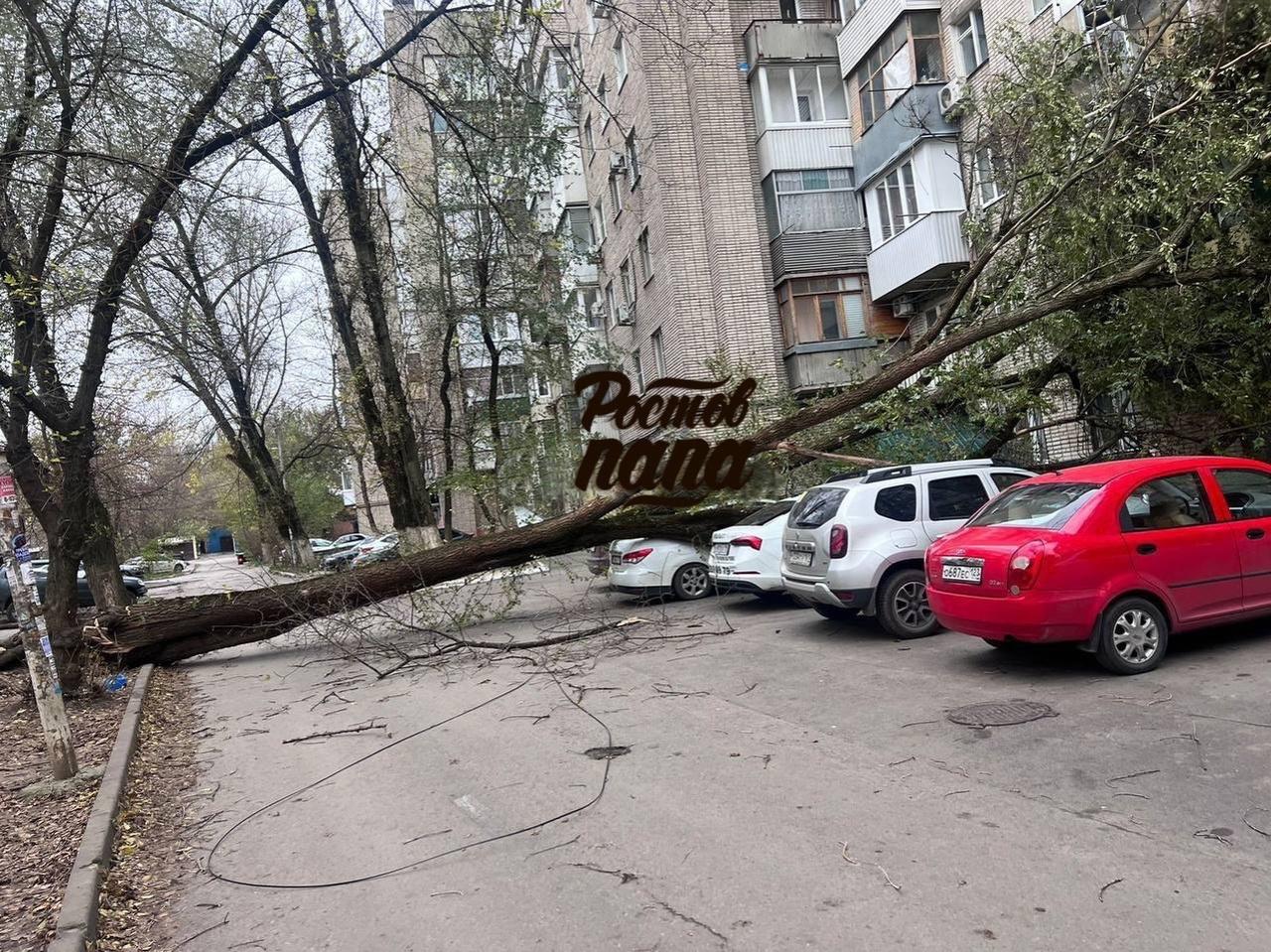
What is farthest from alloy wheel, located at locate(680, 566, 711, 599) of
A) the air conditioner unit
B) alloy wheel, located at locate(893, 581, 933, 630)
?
the air conditioner unit

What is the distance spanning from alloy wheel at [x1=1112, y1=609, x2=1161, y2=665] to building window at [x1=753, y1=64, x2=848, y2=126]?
20821 millimetres

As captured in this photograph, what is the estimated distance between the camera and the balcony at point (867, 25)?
21.6 metres

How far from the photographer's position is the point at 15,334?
432 inches

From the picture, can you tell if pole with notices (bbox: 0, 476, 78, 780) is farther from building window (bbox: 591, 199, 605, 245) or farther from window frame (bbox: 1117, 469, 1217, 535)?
building window (bbox: 591, 199, 605, 245)

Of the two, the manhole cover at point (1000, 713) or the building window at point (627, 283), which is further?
the building window at point (627, 283)

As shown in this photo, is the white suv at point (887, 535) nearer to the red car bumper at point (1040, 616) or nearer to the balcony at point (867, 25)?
the red car bumper at point (1040, 616)

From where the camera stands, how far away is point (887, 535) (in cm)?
993

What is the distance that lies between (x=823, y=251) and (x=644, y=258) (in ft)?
21.1

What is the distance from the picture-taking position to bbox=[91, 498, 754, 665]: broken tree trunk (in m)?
13.0

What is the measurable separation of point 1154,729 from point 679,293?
21.5 meters

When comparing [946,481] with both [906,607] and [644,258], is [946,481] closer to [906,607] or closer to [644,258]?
[906,607]

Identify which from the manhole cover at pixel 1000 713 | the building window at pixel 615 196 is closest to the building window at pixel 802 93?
the building window at pixel 615 196

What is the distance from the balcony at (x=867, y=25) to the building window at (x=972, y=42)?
2.58 ft

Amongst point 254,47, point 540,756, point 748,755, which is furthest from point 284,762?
point 254,47
